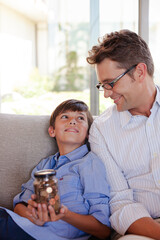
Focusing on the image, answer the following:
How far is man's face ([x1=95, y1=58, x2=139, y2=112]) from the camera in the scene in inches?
63.9

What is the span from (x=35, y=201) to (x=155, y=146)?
0.70 metres

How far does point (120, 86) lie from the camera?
1623 millimetres

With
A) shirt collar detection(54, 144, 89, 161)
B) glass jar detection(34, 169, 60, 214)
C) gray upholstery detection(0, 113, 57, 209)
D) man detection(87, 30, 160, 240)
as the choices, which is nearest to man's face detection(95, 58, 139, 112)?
man detection(87, 30, 160, 240)

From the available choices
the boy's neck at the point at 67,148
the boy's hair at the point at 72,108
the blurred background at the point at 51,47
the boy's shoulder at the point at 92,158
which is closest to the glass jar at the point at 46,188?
the boy's shoulder at the point at 92,158

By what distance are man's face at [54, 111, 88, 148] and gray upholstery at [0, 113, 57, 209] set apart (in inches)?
6.1

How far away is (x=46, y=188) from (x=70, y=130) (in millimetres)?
650

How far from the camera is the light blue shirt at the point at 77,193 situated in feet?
4.88

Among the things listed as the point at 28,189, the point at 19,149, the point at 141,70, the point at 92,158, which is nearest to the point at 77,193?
the point at 92,158

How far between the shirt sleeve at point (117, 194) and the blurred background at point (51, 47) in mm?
1254

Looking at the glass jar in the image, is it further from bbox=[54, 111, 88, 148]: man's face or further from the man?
bbox=[54, 111, 88, 148]: man's face

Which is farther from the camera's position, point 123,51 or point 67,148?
point 67,148

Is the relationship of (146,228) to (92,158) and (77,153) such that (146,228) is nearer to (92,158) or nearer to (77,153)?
(92,158)

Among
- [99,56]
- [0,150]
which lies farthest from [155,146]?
[0,150]

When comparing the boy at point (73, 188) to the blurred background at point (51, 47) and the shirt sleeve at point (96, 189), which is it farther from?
the blurred background at point (51, 47)
